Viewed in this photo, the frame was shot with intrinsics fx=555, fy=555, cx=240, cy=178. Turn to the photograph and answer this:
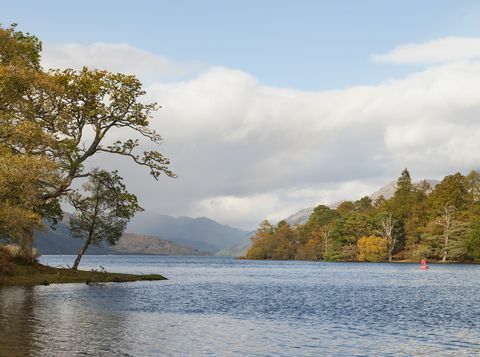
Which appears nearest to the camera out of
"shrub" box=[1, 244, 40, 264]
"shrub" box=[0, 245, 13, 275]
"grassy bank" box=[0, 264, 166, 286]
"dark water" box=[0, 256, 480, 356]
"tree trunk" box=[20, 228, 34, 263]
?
"dark water" box=[0, 256, 480, 356]

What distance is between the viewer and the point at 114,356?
2619 cm

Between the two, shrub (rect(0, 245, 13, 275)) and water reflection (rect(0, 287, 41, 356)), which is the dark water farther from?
shrub (rect(0, 245, 13, 275))

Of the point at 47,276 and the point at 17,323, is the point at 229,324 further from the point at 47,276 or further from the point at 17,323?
the point at 47,276

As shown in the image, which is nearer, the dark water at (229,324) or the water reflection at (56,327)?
the water reflection at (56,327)

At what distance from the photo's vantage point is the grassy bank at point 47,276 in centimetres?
6375

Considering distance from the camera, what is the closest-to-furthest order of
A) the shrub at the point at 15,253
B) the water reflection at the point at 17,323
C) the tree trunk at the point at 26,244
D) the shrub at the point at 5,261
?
1. the water reflection at the point at 17,323
2. the shrub at the point at 5,261
3. the shrub at the point at 15,253
4. the tree trunk at the point at 26,244

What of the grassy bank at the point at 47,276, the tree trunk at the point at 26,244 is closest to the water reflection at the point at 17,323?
the grassy bank at the point at 47,276

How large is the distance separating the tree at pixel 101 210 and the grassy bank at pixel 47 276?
5.42 m

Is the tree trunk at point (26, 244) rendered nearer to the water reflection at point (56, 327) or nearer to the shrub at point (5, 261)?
the shrub at point (5, 261)

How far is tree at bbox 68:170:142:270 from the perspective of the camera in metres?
79.6

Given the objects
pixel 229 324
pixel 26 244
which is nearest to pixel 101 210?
pixel 26 244

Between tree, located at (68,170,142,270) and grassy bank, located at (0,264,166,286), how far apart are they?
5422mm

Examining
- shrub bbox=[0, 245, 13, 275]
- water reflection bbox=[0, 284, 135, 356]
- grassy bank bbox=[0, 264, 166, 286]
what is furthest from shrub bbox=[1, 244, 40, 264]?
water reflection bbox=[0, 284, 135, 356]

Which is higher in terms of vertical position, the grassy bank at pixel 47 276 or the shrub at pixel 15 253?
the shrub at pixel 15 253
